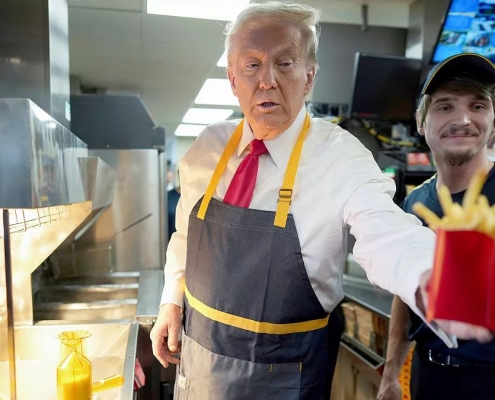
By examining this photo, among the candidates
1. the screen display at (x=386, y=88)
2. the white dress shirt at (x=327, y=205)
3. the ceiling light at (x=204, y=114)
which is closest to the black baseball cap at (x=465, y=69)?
the white dress shirt at (x=327, y=205)

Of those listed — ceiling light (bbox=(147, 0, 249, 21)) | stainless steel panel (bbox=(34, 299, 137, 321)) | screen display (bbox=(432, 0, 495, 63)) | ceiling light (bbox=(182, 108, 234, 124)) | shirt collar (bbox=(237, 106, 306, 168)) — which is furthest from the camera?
ceiling light (bbox=(182, 108, 234, 124))

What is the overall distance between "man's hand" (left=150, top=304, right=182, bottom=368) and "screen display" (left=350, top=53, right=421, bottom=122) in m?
2.15

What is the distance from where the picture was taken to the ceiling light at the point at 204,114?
7.39 meters

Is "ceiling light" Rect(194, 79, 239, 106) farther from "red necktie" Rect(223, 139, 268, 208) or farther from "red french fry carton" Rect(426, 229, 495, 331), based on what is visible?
"red french fry carton" Rect(426, 229, 495, 331)

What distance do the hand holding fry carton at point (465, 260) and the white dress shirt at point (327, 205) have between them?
0.39ft

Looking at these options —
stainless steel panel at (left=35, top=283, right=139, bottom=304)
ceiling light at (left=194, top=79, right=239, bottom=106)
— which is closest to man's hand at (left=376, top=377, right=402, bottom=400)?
stainless steel panel at (left=35, top=283, right=139, bottom=304)

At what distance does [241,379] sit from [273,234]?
36cm

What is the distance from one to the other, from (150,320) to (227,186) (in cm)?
88

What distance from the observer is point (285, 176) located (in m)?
1.05

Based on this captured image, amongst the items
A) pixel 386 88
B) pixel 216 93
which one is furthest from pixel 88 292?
pixel 216 93

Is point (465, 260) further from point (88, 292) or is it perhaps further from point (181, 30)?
point (181, 30)

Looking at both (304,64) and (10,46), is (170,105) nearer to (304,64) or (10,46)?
(10,46)

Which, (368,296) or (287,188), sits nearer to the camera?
(287,188)

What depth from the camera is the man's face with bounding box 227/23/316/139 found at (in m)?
1.03
